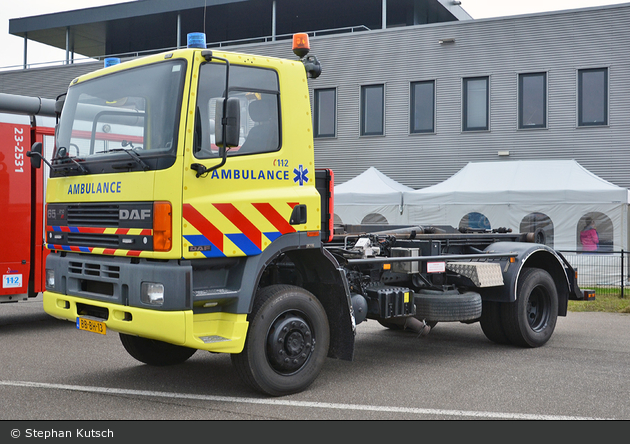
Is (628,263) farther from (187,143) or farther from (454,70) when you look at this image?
(187,143)

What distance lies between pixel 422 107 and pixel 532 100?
356cm

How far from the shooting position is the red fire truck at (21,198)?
30.0ft

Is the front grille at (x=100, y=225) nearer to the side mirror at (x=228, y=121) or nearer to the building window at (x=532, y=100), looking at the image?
the side mirror at (x=228, y=121)

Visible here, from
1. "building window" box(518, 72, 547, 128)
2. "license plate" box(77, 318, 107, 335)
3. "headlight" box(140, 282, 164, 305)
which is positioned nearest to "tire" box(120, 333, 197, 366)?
"license plate" box(77, 318, 107, 335)

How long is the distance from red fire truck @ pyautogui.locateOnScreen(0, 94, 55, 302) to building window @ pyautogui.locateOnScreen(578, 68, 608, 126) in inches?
635

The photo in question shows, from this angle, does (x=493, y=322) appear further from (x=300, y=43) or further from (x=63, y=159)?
(x=63, y=159)

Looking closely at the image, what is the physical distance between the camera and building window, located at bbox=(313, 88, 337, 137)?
933 inches

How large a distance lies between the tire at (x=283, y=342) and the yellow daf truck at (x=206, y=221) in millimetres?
12

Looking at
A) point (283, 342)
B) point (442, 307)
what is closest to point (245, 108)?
point (283, 342)

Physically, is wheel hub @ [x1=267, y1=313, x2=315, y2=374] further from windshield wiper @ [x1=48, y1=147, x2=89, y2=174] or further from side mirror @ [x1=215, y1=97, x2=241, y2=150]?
windshield wiper @ [x1=48, y1=147, x2=89, y2=174]

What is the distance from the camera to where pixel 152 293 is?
5105 mm

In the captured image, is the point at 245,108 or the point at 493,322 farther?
the point at 493,322

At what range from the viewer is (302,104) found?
6.03 meters

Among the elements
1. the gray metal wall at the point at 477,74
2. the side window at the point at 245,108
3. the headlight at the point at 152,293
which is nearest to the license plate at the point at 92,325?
the headlight at the point at 152,293
